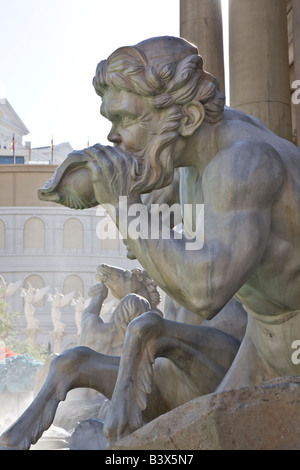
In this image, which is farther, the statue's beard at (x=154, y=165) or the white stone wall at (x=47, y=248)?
the white stone wall at (x=47, y=248)

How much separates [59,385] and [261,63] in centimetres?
754

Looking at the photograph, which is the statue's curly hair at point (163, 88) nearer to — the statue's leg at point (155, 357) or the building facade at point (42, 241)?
the statue's leg at point (155, 357)

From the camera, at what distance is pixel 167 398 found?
13.9ft

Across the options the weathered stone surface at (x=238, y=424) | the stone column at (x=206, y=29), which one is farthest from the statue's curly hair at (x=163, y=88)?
the stone column at (x=206, y=29)

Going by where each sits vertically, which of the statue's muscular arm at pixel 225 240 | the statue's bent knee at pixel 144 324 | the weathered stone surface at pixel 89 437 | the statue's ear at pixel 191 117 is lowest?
the weathered stone surface at pixel 89 437

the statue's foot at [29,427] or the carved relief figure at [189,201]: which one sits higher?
the carved relief figure at [189,201]

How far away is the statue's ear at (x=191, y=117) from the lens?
358 cm

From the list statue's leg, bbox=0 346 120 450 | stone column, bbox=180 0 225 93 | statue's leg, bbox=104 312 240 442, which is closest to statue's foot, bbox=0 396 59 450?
statue's leg, bbox=0 346 120 450

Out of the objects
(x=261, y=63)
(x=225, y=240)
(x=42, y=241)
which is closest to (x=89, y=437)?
(x=225, y=240)

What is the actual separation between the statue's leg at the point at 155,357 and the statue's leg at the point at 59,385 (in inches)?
9.4

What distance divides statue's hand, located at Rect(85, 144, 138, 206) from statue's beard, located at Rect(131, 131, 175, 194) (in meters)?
0.03

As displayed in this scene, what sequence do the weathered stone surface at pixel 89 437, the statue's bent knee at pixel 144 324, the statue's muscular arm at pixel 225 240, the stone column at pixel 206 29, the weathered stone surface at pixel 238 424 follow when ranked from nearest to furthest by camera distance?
the weathered stone surface at pixel 238 424 < the statue's muscular arm at pixel 225 240 < the weathered stone surface at pixel 89 437 < the statue's bent knee at pixel 144 324 < the stone column at pixel 206 29

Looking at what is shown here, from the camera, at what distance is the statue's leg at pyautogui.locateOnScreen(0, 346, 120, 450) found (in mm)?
3504
